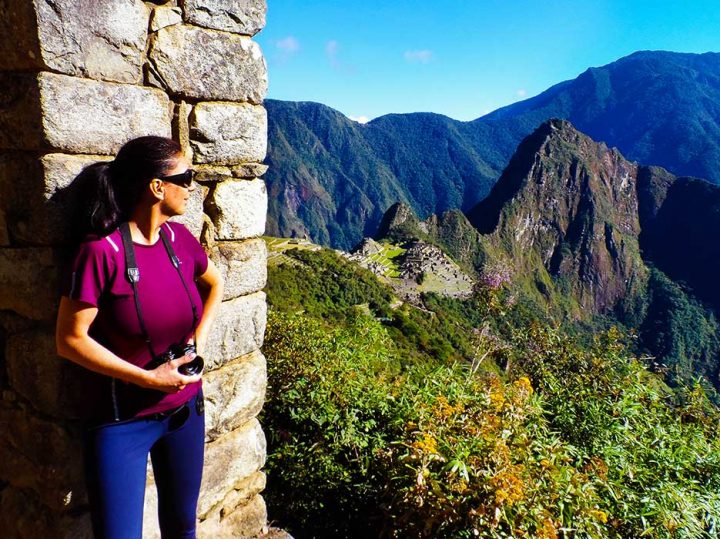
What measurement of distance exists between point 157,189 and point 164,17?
907 millimetres

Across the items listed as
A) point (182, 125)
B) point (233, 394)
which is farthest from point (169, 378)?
point (182, 125)

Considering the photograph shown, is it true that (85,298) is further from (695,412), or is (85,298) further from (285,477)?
(695,412)

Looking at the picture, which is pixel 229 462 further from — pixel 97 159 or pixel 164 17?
pixel 164 17

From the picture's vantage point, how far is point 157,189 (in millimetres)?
1922

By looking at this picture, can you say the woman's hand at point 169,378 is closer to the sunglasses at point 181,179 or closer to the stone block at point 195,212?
the sunglasses at point 181,179

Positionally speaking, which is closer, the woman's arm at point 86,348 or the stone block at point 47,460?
the woman's arm at point 86,348

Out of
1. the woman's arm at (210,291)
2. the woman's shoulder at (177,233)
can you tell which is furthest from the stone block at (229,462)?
the woman's shoulder at (177,233)

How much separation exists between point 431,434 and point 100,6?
276 cm

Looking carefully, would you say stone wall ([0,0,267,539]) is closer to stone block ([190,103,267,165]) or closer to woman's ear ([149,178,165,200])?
stone block ([190,103,267,165])

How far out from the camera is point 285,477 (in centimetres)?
421

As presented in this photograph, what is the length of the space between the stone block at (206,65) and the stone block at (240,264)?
76cm

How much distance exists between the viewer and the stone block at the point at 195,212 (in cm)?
245

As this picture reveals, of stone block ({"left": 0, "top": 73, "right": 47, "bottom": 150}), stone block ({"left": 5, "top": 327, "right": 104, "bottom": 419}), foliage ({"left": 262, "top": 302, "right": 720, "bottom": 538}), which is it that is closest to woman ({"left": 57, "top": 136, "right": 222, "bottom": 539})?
stone block ({"left": 5, "top": 327, "right": 104, "bottom": 419})

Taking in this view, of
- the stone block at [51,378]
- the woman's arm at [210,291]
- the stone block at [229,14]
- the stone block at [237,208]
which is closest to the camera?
the stone block at [51,378]
